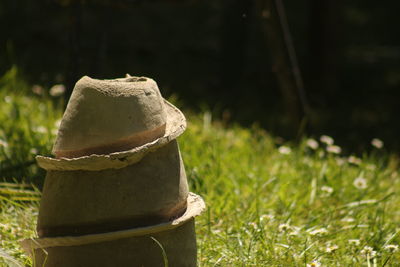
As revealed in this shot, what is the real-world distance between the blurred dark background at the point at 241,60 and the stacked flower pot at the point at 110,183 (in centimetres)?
246

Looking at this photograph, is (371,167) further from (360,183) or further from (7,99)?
(7,99)

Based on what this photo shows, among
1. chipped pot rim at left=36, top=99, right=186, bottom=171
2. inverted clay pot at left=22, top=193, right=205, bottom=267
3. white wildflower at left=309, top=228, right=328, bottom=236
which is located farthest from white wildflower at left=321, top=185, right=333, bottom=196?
chipped pot rim at left=36, top=99, right=186, bottom=171

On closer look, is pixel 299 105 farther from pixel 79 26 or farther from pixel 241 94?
pixel 241 94

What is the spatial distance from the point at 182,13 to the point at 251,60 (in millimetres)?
1208

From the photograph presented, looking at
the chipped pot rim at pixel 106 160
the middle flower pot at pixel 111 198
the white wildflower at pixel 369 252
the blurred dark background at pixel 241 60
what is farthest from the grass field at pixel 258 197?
the blurred dark background at pixel 241 60

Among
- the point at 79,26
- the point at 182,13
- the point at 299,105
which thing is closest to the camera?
the point at 79,26

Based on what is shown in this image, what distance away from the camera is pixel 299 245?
2758mm

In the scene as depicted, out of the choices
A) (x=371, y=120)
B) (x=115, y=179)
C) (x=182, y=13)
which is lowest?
(x=371, y=120)

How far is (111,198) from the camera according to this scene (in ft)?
6.77

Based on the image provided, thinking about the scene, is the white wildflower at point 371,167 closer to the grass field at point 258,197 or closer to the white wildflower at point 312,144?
the grass field at point 258,197

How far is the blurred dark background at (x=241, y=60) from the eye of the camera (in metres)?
5.65

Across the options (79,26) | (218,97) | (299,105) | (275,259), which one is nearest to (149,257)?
(275,259)

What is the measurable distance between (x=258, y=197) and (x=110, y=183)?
124cm

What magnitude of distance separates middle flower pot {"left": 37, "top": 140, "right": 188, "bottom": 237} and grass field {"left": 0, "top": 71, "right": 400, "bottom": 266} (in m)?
0.22
